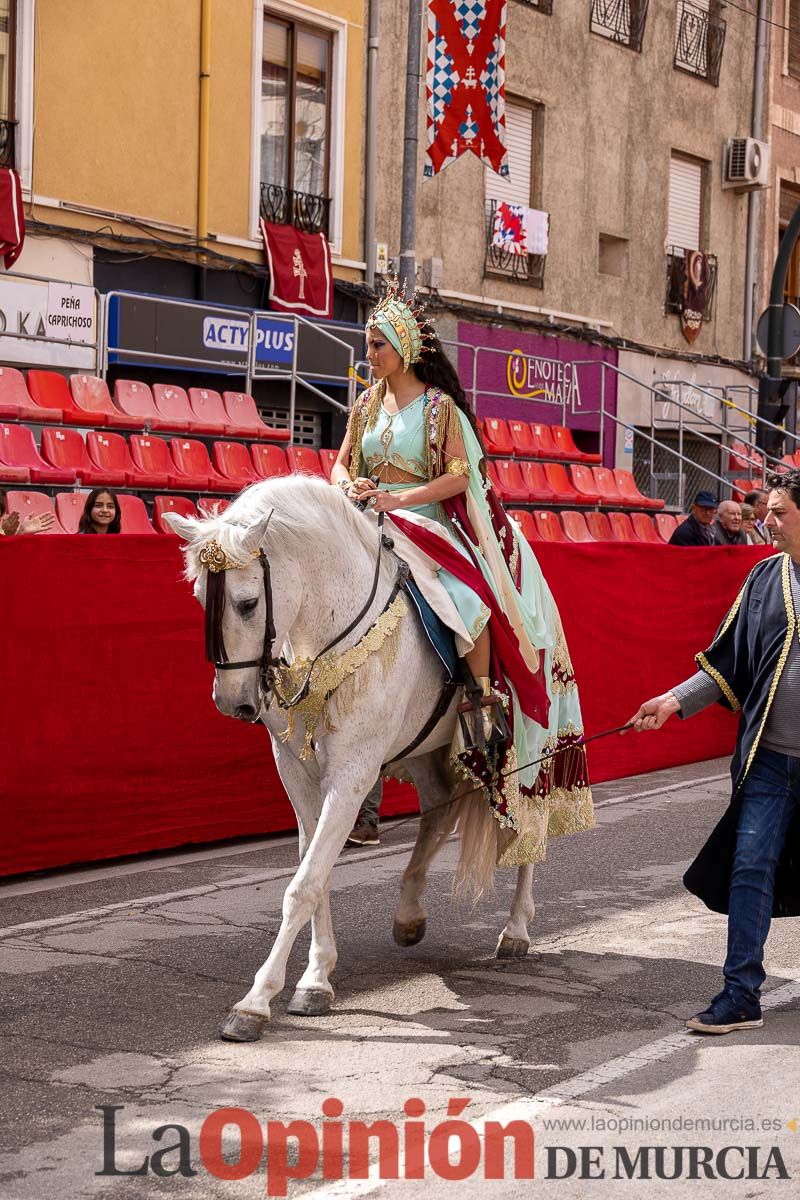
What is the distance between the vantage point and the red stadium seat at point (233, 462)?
48.4ft

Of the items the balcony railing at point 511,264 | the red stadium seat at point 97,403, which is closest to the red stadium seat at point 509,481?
the red stadium seat at point 97,403

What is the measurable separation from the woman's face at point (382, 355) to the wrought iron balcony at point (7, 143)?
10.6 metres

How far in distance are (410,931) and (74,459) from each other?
7.53 meters

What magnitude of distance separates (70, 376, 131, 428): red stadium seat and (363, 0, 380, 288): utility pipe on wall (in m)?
6.60

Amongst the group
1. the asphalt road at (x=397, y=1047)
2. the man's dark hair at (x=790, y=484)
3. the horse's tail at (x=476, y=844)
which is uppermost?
the man's dark hair at (x=790, y=484)

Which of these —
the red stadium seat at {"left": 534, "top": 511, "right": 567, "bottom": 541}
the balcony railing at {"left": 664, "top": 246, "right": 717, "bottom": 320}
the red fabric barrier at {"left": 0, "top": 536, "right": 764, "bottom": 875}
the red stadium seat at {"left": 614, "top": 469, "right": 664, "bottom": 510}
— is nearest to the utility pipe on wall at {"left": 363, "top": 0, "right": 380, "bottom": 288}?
the red stadium seat at {"left": 614, "top": 469, "right": 664, "bottom": 510}

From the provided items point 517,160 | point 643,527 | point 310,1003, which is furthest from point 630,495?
point 310,1003

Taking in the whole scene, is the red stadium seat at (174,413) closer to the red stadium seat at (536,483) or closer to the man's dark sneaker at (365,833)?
the red stadium seat at (536,483)

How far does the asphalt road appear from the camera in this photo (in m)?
4.32

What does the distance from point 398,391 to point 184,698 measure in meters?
3.07

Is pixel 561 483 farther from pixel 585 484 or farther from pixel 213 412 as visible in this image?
pixel 213 412

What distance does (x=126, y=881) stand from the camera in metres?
8.29

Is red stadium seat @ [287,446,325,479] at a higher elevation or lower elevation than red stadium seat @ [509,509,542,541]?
higher

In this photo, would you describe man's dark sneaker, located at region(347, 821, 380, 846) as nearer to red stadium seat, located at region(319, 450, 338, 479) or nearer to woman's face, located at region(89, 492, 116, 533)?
woman's face, located at region(89, 492, 116, 533)
